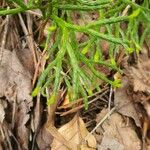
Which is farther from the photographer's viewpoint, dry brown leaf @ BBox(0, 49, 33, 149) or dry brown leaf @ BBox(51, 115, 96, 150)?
dry brown leaf @ BBox(51, 115, 96, 150)

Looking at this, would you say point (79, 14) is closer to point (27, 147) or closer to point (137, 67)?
point (137, 67)

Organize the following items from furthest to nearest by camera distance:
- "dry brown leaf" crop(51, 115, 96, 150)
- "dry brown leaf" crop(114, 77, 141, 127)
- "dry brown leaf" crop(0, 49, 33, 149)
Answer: "dry brown leaf" crop(114, 77, 141, 127) < "dry brown leaf" crop(51, 115, 96, 150) < "dry brown leaf" crop(0, 49, 33, 149)

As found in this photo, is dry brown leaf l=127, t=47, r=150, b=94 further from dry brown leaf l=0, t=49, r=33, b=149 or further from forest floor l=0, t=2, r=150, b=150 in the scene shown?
dry brown leaf l=0, t=49, r=33, b=149

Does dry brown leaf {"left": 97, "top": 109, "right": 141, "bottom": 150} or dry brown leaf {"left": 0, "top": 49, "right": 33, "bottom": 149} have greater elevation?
dry brown leaf {"left": 0, "top": 49, "right": 33, "bottom": 149}

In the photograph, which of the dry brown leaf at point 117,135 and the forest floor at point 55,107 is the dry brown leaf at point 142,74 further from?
the dry brown leaf at point 117,135

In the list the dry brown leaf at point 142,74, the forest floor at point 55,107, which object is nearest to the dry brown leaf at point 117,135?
the forest floor at point 55,107

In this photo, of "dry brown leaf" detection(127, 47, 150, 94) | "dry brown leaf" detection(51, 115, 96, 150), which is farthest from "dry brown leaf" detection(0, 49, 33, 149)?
"dry brown leaf" detection(127, 47, 150, 94)

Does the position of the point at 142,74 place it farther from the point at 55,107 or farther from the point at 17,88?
the point at 17,88

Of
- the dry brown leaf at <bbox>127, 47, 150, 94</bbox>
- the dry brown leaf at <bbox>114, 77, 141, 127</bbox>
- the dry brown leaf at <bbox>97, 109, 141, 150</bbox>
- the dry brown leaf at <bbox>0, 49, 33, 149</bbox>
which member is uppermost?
the dry brown leaf at <bbox>0, 49, 33, 149</bbox>
